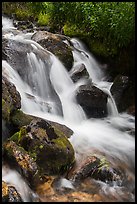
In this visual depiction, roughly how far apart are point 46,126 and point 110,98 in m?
3.14

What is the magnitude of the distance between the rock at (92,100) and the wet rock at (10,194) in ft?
12.4

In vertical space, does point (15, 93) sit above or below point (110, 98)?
above

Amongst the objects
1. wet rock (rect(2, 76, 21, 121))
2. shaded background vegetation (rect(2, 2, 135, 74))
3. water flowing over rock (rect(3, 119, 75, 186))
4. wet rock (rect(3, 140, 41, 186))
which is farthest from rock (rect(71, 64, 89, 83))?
wet rock (rect(3, 140, 41, 186))

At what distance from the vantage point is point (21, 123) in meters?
6.06

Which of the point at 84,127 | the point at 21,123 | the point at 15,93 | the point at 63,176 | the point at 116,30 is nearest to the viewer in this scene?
the point at 63,176

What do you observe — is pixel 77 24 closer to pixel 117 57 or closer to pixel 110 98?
pixel 117 57

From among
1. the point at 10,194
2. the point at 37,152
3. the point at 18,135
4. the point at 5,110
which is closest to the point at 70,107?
the point at 5,110

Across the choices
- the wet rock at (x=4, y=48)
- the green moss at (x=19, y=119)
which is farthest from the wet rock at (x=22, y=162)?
the wet rock at (x=4, y=48)

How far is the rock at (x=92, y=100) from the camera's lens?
7996 mm

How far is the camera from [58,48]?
9.20 m

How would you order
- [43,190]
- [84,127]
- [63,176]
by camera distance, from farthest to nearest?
[84,127]
[63,176]
[43,190]

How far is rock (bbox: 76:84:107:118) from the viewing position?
7996 mm

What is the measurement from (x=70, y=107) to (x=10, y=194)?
382 centimetres

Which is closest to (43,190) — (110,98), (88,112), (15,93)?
(15,93)
